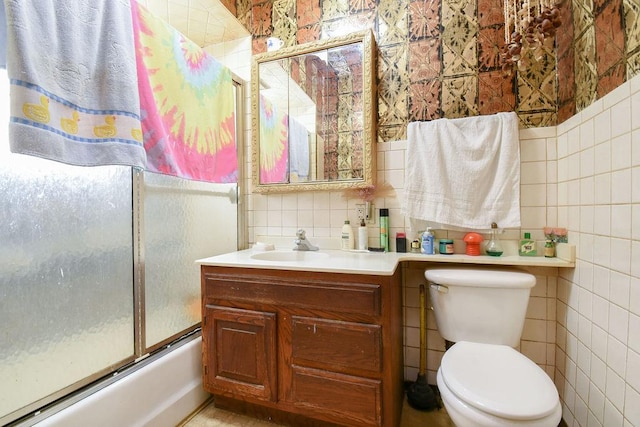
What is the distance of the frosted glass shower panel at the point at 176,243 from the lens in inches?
53.4

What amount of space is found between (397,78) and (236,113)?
1.07 m

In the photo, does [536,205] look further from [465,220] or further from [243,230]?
[243,230]

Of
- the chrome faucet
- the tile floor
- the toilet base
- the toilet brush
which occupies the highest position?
the chrome faucet

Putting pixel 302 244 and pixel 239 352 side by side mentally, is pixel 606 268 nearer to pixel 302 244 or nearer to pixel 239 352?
pixel 302 244

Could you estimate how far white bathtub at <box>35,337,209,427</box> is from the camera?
1.02 m

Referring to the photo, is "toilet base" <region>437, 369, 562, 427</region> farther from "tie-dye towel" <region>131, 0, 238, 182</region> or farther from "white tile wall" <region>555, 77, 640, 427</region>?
"tie-dye towel" <region>131, 0, 238, 182</region>

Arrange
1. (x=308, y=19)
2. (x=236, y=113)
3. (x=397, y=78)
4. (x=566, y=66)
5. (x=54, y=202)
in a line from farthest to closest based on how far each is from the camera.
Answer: (x=236, y=113), (x=308, y=19), (x=397, y=78), (x=566, y=66), (x=54, y=202)

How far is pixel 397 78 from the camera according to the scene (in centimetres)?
159

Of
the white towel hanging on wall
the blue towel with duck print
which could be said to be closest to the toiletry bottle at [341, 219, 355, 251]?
the white towel hanging on wall

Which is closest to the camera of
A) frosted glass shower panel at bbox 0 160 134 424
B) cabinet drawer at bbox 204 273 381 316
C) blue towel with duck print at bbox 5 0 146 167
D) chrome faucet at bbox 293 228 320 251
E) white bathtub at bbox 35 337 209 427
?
blue towel with duck print at bbox 5 0 146 167

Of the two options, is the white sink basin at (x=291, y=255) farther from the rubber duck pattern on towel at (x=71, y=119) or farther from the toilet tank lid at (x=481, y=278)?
the rubber duck pattern on towel at (x=71, y=119)

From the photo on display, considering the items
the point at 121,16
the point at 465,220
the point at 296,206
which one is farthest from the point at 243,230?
the point at 465,220

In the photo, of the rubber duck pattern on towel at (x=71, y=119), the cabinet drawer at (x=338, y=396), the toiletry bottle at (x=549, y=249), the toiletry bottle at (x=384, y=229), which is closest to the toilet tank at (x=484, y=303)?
the toiletry bottle at (x=549, y=249)

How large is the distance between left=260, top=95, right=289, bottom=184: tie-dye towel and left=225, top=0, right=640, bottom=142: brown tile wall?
473mm
